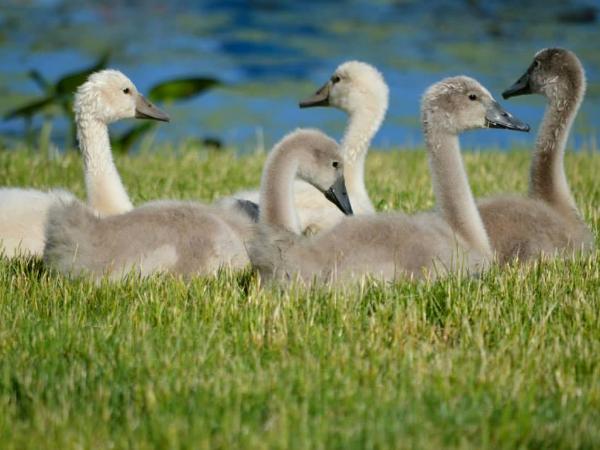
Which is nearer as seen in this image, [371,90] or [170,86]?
[371,90]

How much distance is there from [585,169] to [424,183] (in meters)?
1.81

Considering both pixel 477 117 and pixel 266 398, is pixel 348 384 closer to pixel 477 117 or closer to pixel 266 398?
pixel 266 398

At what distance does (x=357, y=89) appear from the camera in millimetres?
7566

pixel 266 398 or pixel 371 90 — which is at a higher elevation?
pixel 371 90

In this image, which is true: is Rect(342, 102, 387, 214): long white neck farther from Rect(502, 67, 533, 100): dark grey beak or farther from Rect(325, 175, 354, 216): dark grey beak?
Rect(325, 175, 354, 216): dark grey beak

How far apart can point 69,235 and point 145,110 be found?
6.48 ft

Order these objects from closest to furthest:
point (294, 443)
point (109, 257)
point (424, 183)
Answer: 1. point (294, 443)
2. point (109, 257)
3. point (424, 183)

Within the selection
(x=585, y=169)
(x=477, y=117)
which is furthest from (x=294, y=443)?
(x=585, y=169)

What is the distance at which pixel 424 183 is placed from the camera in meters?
9.32

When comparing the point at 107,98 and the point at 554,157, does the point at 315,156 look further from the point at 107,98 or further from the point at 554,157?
the point at 107,98

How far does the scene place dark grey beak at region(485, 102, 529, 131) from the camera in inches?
Answer: 235

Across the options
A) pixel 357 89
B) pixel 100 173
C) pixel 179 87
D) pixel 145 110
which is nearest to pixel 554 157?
pixel 357 89

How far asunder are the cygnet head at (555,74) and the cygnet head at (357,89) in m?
1.04

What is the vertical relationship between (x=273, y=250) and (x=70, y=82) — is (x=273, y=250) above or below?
below
